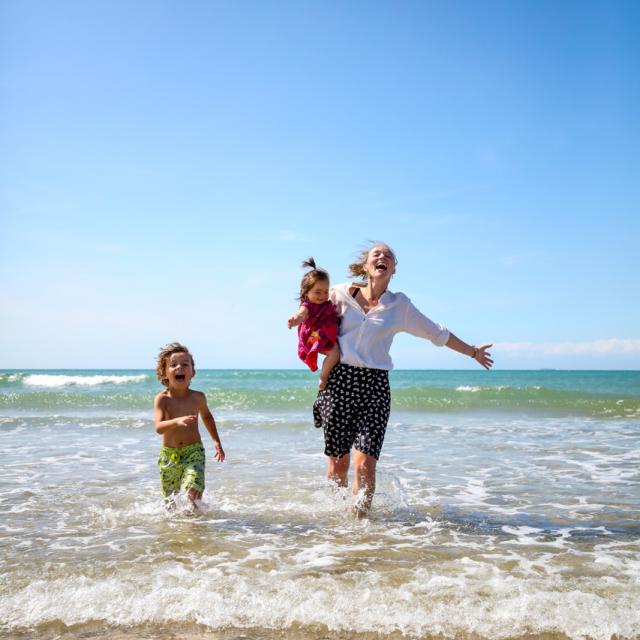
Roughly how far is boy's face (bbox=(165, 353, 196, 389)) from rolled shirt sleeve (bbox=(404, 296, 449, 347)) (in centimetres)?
184

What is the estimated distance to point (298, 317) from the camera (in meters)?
4.78

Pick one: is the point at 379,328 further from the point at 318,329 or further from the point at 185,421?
the point at 185,421

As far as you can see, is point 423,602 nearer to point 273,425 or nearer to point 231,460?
point 231,460

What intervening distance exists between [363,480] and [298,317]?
4.52ft

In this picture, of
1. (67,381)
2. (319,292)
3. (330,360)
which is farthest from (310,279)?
(67,381)

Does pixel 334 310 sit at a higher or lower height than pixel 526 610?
higher

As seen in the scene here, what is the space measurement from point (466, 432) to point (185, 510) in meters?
8.03

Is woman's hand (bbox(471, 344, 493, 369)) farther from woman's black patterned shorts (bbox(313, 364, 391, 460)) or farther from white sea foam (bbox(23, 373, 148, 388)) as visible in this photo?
white sea foam (bbox(23, 373, 148, 388))

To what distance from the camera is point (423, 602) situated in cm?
327

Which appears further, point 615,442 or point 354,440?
point 615,442

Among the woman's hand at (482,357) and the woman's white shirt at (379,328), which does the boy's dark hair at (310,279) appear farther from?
the woman's hand at (482,357)

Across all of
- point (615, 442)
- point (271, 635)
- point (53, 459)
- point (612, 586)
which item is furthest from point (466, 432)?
point (271, 635)

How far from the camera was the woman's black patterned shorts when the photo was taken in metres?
4.75

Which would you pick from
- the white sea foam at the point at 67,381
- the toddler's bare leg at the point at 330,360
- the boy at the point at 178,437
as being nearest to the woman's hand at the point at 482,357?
the toddler's bare leg at the point at 330,360
